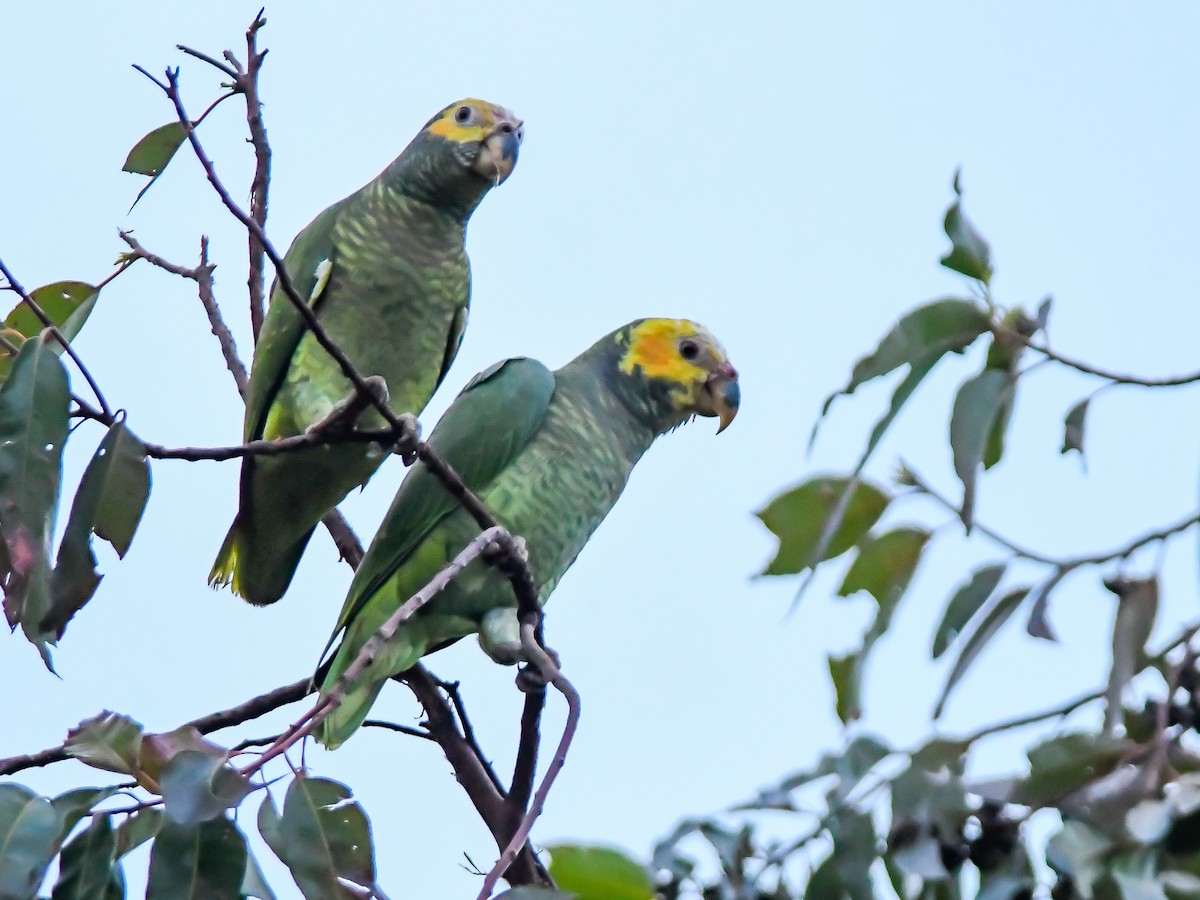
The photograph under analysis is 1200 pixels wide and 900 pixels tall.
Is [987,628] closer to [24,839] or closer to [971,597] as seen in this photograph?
[971,597]

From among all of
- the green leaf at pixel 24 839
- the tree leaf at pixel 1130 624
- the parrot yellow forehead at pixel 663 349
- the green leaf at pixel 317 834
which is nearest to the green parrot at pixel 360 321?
the parrot yellow forehead at pixel 663 349

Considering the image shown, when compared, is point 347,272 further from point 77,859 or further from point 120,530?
point 77,859

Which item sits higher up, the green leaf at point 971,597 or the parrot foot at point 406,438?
the parrot foot at point 406,438

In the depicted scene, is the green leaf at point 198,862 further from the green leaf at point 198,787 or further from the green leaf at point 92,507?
the green leaf at point 92,507

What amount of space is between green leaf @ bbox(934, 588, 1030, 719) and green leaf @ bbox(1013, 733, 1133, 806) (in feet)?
0.47

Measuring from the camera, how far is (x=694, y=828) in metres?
1.08

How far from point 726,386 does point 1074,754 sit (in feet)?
6.10

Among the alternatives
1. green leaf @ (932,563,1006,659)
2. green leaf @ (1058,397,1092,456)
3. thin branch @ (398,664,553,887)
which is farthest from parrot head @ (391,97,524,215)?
green leaf @ (932,563,1006,659)

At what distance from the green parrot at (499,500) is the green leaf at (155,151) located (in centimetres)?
69

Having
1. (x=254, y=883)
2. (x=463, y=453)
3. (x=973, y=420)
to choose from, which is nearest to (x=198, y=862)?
(x=254, y=883)

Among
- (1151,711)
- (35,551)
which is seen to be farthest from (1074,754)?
(35,551)

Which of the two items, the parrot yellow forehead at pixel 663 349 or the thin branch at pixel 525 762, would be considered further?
the parrot yellow forehead at pixel 663 349

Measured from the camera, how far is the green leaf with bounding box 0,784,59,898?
4.80 feet

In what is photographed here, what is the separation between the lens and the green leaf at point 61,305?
2.23 m
